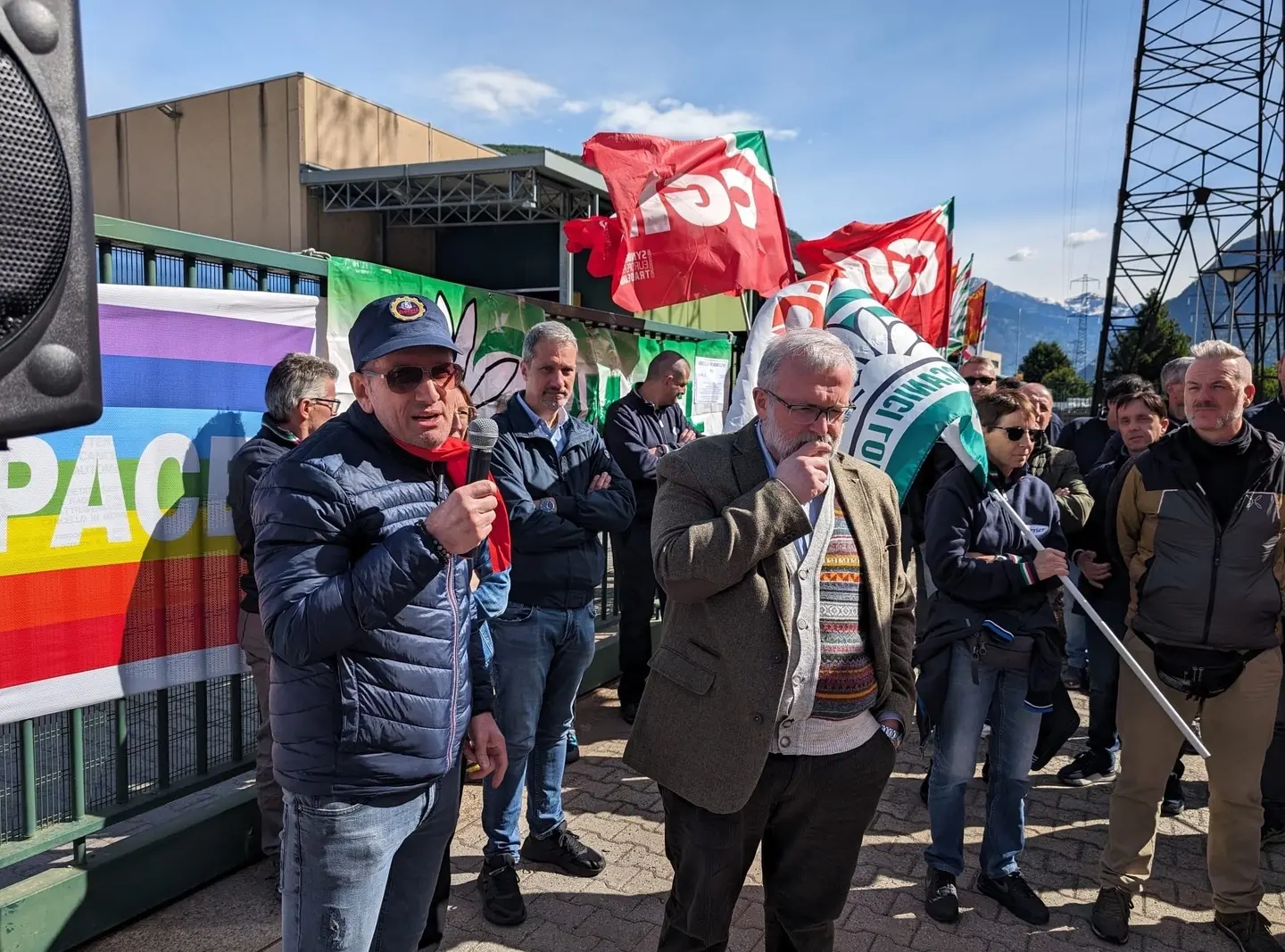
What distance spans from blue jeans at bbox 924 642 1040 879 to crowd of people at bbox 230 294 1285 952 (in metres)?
0.01

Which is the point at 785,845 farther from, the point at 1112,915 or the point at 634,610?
the point at 634,610

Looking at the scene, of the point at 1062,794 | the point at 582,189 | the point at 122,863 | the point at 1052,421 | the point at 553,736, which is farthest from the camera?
the point at 582,189

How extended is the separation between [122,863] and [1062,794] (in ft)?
14.5

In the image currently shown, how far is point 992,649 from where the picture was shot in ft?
11.4

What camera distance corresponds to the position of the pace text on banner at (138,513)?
293 centimetres

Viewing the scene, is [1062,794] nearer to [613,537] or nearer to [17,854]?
[613,537]

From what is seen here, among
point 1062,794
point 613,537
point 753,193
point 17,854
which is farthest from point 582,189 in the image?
point 17,854

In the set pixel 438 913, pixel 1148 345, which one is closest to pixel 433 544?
pixel 438 913

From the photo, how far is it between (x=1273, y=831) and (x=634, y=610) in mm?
3507

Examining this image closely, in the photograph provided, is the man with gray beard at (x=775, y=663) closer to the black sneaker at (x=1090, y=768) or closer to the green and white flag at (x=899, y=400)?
the green and white flag at (x=899, y=400)

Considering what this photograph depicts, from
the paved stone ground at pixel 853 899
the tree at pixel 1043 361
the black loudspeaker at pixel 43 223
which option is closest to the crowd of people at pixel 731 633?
the paved stone ground at pixel 853 899

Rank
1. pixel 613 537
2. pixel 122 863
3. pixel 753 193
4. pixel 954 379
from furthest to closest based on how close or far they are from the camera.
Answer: pixel 753 193
pixel 613 537
pixel 954 379
pixel 122 863

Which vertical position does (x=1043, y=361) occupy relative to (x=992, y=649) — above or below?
above

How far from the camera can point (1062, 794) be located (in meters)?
4.81
